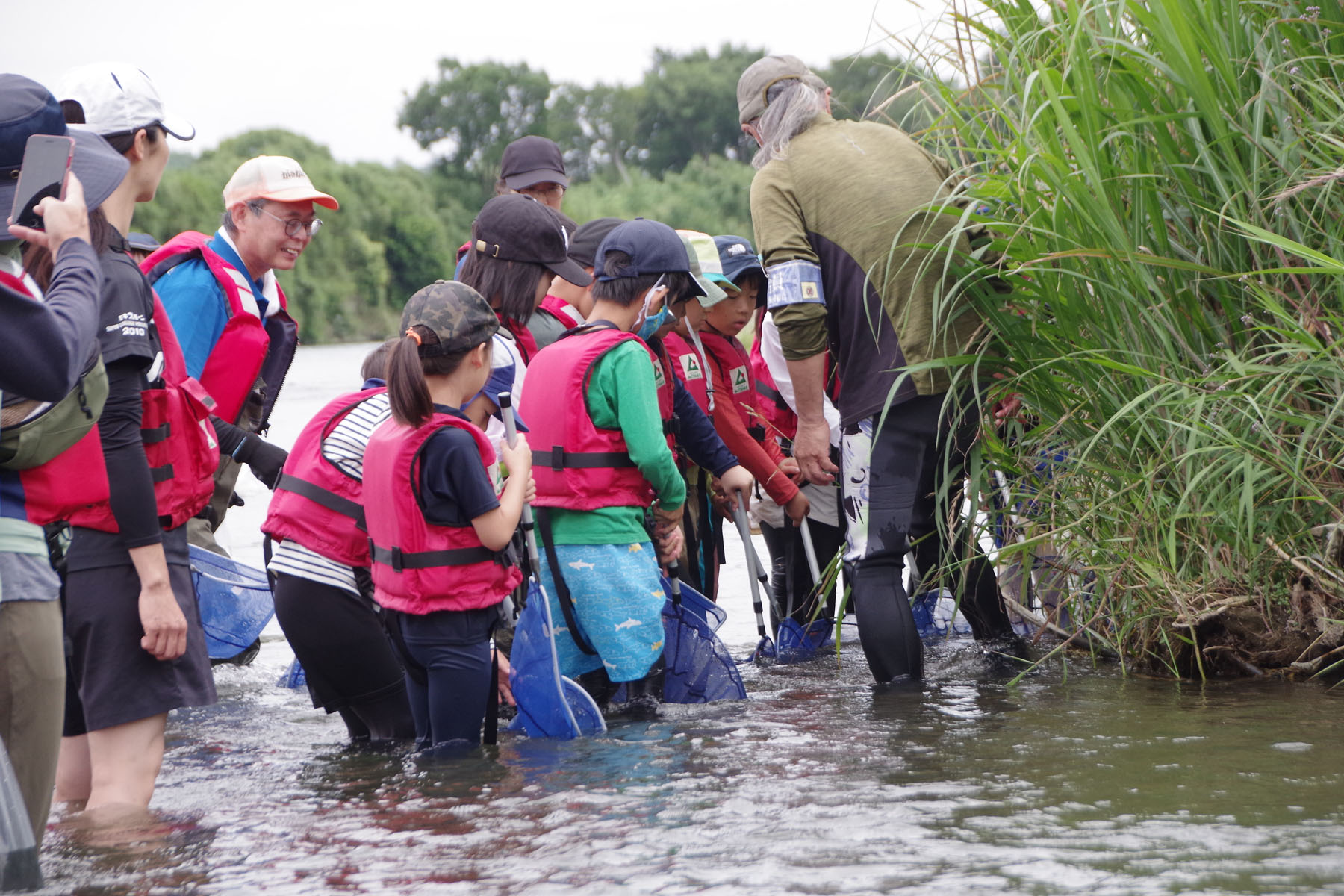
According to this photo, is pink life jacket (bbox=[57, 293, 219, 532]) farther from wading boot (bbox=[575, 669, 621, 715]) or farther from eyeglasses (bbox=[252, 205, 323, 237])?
wading boot (bbox=[575, 669, 621, 715])

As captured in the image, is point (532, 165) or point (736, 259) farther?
point (532, 165)

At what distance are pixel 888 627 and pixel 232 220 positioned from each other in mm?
2737

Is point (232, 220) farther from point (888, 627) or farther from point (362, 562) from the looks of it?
point (888, 627)

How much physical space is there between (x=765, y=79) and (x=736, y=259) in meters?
1.17

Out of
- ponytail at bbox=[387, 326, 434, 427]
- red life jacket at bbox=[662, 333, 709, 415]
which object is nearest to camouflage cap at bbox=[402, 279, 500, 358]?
ponytail at bbox=[387, 326, 434, 427]

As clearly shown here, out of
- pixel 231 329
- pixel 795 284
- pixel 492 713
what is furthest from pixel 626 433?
pixel 231 329

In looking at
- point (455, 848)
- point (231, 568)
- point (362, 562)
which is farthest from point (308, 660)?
point (455, 848)

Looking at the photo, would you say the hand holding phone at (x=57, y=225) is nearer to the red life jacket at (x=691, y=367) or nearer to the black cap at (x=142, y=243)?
the red life jacket at (x=691, y=367)

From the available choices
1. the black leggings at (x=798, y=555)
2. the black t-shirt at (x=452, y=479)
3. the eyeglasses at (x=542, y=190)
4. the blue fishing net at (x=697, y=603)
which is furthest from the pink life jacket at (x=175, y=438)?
the eyeglasses at (x=542, y=190)

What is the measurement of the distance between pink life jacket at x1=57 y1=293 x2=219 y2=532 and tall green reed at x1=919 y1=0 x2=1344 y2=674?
7.34 ft

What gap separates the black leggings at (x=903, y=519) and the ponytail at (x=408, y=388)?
5.10ft

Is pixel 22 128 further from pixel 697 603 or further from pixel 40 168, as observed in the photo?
pixel 697 603

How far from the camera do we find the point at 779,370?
6.03m

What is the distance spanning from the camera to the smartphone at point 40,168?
2.54m
